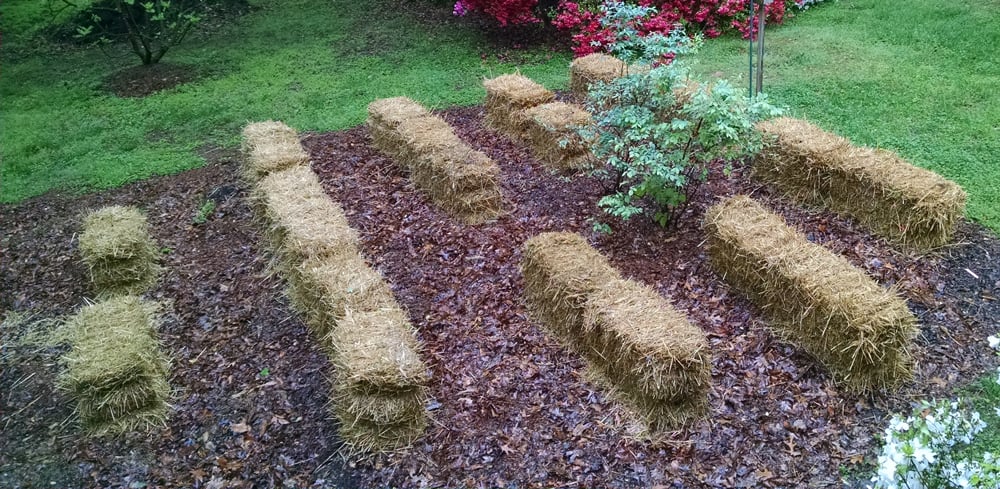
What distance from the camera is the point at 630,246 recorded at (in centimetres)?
532

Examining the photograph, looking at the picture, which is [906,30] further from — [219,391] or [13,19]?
[13,19]

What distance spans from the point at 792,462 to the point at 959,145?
13.9 feet

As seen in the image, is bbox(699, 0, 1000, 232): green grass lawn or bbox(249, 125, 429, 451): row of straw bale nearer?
bbox(249, 125, 429, 451): row of straw bale

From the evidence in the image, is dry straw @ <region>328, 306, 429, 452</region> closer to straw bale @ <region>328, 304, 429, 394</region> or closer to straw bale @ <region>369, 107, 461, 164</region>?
straw bale @ <region>328, 304, 429, 394</region>

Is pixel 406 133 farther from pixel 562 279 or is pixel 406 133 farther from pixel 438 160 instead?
pixel 562 279

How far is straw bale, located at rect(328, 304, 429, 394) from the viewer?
3768mm

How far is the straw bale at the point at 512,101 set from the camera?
7.27 metres

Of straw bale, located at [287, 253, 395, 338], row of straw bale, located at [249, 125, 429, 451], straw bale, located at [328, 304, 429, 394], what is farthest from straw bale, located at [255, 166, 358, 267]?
straw bale, located at [328, 304, 429, 394]

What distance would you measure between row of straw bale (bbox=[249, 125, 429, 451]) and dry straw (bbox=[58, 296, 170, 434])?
1051mm

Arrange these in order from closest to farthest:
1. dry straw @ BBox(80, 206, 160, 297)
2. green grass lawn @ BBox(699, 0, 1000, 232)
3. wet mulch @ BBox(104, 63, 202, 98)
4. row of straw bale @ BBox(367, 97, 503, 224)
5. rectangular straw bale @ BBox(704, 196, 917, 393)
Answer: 1. rectangular straw bale @ BBox(704, 196, 917, 393)
2. dry straw @ BBox(80, 206, 160, 297)
3. row of straw bale @ BBox(367, 97, 503, 224)
4. green grass lawn @ BBox(699, 0, 1000, 232)
5. wet mulch @ BBox(104, 63, 202, 98)

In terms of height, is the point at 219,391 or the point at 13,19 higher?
the point at 13,19

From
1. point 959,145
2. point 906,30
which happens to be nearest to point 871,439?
point 959,145

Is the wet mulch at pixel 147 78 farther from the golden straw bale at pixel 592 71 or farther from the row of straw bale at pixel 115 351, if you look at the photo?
the golden straw bale at pixel 592 71

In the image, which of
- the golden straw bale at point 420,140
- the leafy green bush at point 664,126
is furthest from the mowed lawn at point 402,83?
the leafy green bush at point 664,126
